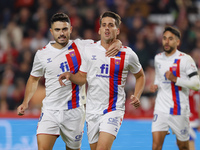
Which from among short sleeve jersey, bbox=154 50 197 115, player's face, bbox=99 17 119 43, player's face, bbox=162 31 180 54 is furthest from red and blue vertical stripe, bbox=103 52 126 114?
player's face, bbox=162 31 180 54

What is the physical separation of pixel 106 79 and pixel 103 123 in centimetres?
53

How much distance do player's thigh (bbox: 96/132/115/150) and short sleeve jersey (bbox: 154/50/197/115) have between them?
1.73 m

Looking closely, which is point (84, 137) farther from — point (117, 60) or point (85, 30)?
point (85, 30)

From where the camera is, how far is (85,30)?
40.8 feet

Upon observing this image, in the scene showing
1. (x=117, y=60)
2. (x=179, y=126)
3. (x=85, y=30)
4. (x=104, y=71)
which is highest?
(x=117, y=60)

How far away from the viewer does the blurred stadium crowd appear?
1127cm

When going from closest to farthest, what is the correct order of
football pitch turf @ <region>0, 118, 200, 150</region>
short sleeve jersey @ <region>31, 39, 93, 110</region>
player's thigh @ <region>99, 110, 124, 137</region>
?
player's thigh @ <region>99, 110, 124, 137</region>, short sleeve jersey @ <region>31, 39, 93, 110</region>, football pitch turf @ <region>0, 118, 200, 150</region>

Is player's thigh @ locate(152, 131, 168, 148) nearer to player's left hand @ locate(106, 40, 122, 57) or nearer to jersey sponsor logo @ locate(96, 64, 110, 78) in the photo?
jersey sponsor logo @ locate(96, 64, 110, 78)

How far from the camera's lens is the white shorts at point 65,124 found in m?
5.46

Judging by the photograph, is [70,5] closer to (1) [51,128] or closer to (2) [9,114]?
(2) [9,114]

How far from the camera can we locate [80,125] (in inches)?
223

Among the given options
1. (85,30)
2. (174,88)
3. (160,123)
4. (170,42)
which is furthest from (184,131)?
(85,30)

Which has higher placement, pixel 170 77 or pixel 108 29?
pixel 108 29

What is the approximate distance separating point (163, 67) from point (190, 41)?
21.0ft
